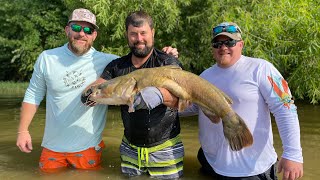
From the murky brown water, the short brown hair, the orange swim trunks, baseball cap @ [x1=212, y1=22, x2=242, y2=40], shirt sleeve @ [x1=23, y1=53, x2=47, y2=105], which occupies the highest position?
the short brown hair

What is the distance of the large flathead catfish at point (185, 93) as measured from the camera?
3.83 m

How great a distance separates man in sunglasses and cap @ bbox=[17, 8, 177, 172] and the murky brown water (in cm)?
26

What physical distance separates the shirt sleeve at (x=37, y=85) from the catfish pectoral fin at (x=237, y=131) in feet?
8.46

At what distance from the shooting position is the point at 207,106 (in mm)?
3949

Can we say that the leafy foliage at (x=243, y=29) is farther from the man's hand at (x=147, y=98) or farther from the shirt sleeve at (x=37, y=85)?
the man's hand at (x=147, y=98)

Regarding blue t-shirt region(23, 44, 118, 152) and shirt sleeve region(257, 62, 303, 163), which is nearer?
shirt sleeve region(257, 62, 303, 163)

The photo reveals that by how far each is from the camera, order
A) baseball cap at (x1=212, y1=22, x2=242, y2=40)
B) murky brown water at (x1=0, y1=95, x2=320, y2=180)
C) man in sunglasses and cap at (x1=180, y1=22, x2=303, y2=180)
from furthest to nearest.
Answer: murky brown water at (x1=0, y1=95, x2=320, y2=180) < baseball cap at (x1=212, y1=22, x2=242, y2=40) < man in sunglasses and cap at (x1=180, y1=22, x2=303, y2=180)

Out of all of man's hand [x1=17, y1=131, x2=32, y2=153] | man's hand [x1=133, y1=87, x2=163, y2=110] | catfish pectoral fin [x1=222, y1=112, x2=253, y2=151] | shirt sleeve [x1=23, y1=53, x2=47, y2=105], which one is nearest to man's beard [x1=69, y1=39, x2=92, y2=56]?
shirt sleeve [x1=23, y1=53, x2=47, y2=105]

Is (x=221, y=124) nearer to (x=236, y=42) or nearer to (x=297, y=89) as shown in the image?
(x=236, y=42)

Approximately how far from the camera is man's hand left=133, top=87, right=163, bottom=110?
12.6ft

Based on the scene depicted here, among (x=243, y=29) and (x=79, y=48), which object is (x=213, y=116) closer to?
(x=79, y=48)

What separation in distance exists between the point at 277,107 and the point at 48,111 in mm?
2979

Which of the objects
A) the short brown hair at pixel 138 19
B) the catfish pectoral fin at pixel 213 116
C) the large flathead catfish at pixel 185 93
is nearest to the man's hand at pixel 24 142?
the large flathead catfish at pixel 185 93

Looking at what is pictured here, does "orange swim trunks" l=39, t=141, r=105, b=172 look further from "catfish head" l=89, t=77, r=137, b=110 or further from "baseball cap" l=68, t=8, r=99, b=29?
"baseball cap" l=68, t=8, r=99, b=29
